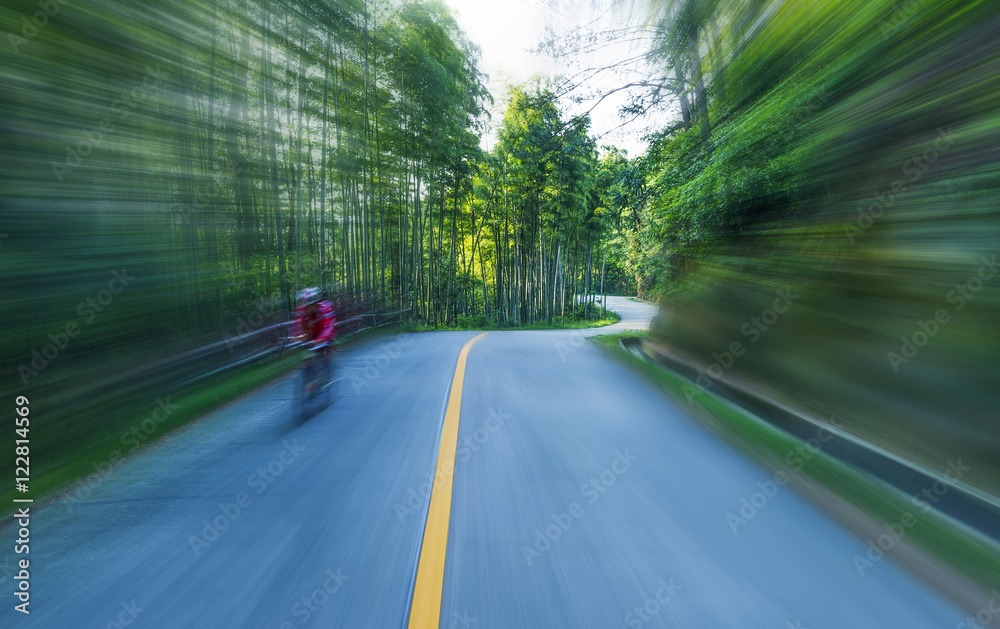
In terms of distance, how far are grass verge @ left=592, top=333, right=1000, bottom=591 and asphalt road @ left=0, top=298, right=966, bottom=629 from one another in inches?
11.9

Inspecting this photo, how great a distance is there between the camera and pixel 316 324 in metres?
6.20

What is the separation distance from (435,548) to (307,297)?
13.6ft

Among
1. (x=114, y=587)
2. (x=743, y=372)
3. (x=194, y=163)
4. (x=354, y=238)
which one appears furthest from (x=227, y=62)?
(x=743, y=372)

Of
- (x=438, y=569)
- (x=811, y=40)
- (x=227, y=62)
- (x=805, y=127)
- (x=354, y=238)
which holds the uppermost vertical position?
(x=227, y=62)

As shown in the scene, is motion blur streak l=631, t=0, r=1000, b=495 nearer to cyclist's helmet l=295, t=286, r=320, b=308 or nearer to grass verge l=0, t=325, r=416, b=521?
cyclist's helmet l=295, t=286, r=320, b=308

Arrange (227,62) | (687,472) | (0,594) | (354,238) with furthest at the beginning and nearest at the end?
(354,238), (227,62), (687,472), (0,594)

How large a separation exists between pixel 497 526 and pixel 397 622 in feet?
3.28

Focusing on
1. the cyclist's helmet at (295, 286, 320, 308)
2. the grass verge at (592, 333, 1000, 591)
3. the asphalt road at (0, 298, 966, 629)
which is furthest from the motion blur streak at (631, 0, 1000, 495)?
the cyclist's helmet at (295, 286, 320, 308)

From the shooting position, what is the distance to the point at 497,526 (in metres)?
3.13

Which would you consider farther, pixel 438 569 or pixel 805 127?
pixel 805 127

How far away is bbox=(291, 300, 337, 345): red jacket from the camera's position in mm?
6160

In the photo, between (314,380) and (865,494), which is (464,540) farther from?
(314,380)

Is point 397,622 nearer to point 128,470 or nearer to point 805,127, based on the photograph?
point 128,470

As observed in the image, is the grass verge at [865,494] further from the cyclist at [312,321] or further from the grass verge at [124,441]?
the grass verge at [124,441]
